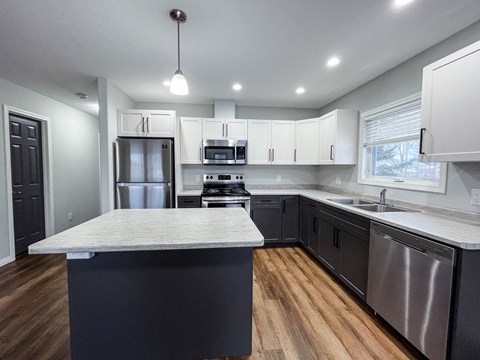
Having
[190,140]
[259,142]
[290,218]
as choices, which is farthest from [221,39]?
[290,218]

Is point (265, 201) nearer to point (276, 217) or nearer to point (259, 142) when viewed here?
point (276, 217)

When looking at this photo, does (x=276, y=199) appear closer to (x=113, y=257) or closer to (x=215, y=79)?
(x=215, y=79)

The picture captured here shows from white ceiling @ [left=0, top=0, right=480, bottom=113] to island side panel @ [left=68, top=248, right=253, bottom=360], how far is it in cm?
179

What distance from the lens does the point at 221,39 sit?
204 cm

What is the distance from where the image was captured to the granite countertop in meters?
1.14

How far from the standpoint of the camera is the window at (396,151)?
87.8 inches

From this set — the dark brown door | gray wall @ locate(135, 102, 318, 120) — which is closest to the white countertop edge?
the dark brown door

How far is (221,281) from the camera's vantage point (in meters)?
1.43

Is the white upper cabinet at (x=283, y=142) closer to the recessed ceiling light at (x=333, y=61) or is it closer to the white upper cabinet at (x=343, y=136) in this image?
the white upper cabinet at (x=343, y=136)

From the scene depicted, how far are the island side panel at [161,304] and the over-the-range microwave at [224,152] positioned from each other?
7.88 ft

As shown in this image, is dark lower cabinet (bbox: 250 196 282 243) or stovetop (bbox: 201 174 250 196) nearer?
dark lower cabinet (bbox: 250 196 282 243)

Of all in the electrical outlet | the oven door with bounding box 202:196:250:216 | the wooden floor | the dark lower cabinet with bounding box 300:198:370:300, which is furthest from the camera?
the oven door with bounding box 202:196:250:216

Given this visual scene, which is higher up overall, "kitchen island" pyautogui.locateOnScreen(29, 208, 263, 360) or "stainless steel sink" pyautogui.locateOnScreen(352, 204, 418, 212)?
"stainless steel sink" pyautogui.locateOnScreen(352, 204, 418, 212)

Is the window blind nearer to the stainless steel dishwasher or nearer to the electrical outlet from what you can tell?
the electrical outlet
